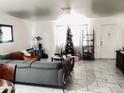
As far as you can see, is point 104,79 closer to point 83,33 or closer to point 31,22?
point 83,33

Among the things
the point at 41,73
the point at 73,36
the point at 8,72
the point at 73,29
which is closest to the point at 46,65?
the point at 41,73

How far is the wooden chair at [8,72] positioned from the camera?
2212mm

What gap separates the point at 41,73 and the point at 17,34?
Result: 4009 mm

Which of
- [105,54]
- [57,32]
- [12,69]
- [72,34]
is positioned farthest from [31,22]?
[12,69]

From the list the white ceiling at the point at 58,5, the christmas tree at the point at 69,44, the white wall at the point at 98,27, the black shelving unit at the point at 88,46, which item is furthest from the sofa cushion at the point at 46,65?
the white wall at the point at 98,27

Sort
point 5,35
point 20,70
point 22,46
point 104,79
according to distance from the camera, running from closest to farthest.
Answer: point 20,70, point 104,79, point 5,35, point 22,46

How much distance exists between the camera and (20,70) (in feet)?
12.3

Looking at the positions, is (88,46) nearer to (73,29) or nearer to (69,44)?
(69,44)

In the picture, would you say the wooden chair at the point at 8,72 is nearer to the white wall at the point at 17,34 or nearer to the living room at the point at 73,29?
the living room at the point at 73,29

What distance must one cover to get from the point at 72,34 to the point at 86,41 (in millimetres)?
933

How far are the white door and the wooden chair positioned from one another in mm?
6287

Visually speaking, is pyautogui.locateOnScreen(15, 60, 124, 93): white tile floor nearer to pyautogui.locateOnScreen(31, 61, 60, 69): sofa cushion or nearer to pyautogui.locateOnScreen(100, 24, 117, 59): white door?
pyautogui.locateOnScreen(31, 61, 60, 69): sofa cushion

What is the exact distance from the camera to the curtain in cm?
783

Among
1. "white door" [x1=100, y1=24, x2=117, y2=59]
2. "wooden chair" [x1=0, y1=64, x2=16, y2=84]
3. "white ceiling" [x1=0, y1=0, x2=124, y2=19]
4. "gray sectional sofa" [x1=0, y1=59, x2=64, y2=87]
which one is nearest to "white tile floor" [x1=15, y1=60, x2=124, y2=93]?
"gray sectional sofa" [x1=0, y1=59, x2=64, y2=87]
